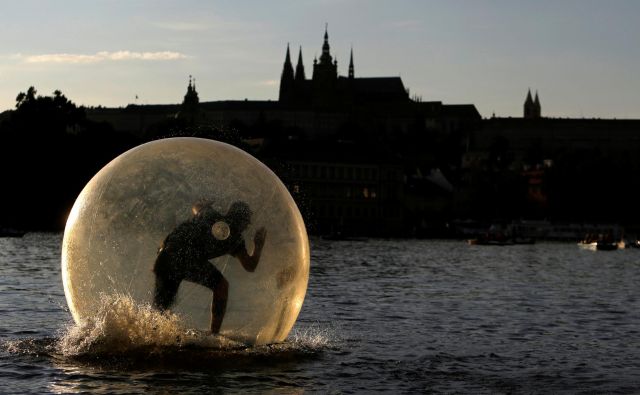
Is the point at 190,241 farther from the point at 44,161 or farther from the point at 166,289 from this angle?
the point at 44,161

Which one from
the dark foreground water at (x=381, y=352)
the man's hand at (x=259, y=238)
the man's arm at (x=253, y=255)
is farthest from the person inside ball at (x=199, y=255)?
the dark foreground water at (x=381, y=352)

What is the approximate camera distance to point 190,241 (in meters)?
20.2

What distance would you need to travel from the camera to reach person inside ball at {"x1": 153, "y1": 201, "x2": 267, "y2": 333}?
20.1 m

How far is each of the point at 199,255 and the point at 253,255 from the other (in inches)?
33.4

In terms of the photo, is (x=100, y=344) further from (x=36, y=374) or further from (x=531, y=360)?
(x=531, y=360)

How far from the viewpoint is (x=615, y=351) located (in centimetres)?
2655

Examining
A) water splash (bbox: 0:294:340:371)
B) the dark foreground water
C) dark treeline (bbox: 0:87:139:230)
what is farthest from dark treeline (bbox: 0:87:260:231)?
water splash (bbox: 0:294:340:371)

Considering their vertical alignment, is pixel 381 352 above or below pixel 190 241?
below

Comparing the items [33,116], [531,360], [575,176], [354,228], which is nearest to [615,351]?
[531,360]

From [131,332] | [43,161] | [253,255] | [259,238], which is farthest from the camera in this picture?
[43,161]

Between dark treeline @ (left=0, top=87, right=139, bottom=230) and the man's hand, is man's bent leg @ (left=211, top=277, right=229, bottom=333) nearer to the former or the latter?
the man's hand

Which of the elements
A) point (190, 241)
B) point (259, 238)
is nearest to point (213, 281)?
point (190, 241)

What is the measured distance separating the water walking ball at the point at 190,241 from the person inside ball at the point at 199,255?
0.6 inches

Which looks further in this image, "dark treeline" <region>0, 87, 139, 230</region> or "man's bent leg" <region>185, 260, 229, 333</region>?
"dark treeline" <region>0, 87, 139, 230</region>
